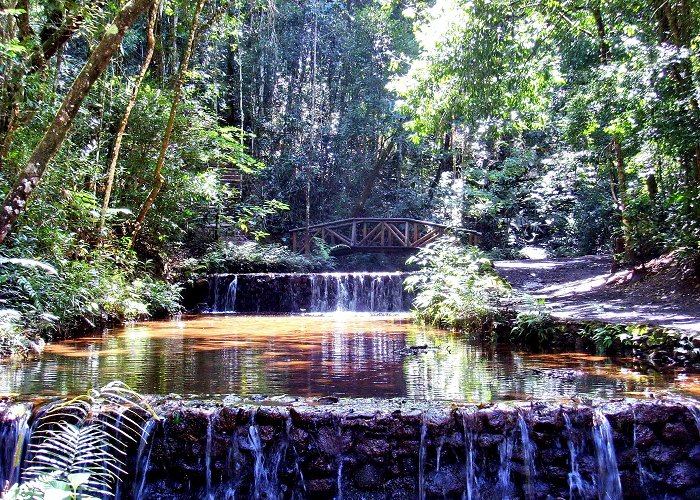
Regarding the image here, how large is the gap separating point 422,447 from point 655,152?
834 centimetres

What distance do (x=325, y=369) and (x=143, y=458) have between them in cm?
219

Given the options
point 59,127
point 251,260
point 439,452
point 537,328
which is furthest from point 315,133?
point 439,452

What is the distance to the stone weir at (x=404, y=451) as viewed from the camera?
4.10m

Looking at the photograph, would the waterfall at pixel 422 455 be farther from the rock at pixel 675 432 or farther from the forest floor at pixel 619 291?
the forest floor at pixel 619 291

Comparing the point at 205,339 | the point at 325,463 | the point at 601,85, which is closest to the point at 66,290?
the point at 205,339

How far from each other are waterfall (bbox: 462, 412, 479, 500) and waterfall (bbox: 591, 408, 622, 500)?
88 centimetres

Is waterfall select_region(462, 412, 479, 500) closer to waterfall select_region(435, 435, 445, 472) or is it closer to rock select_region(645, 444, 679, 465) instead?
waterfall select_region(435, 435, 445, 472)

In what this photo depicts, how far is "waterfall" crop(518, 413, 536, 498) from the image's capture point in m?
4.14

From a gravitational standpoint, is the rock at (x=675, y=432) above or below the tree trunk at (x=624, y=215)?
below

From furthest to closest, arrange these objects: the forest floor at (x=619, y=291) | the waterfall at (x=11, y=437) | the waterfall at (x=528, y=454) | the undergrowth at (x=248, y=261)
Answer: the undergrowth at (x=248, y=261), the forest floor at (x=619, y=291), the waterfall at (x=528, y=454), the waterfall at (x=11, y=437)

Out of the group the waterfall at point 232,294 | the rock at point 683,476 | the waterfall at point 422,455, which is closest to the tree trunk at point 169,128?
the waterfall at point 232,294

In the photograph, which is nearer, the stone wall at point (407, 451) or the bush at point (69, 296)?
the stone wall at point (407, 451)

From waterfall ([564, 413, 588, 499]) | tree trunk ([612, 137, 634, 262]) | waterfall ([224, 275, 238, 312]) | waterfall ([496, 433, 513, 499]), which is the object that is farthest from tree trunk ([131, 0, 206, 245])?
waterfall ([564, 413, 588, 499])

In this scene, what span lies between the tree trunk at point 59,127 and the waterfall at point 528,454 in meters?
5.31
